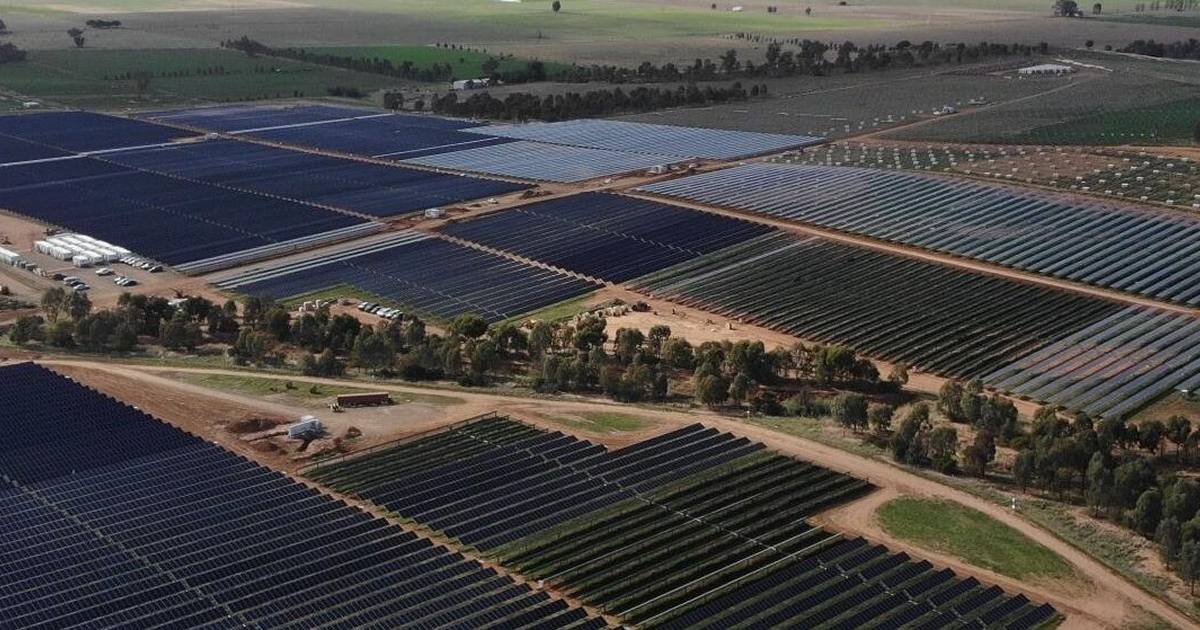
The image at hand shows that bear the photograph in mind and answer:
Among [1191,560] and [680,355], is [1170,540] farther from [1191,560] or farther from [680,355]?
[680,355]

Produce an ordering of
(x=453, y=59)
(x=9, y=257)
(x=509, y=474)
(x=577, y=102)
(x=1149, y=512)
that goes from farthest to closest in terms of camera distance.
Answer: (x=453, y=59)
(x=577, y=102)
(x=9, y=257)
(x=509, y=474)
(x=1149, y=512)

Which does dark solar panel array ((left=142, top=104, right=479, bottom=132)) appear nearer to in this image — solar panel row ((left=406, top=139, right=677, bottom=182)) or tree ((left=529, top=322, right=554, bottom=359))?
solar panel row ((left=406, top=139, right=677, bottom=182))

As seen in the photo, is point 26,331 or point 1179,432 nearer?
point 1179,432

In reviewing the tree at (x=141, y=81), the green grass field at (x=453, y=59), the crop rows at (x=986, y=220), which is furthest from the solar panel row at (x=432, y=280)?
the green grass field at (x=453, y=59)

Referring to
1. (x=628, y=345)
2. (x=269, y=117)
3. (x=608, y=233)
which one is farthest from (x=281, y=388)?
(x=269, y=117)

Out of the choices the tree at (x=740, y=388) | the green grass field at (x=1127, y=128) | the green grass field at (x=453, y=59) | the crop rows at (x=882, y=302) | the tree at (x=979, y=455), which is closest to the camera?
the tree at (x=979, y=455)

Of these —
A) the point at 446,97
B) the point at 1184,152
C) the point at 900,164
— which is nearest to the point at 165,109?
the point at 446,97

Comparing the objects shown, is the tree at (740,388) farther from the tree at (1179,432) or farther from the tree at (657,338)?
the tree at (1179,432)
